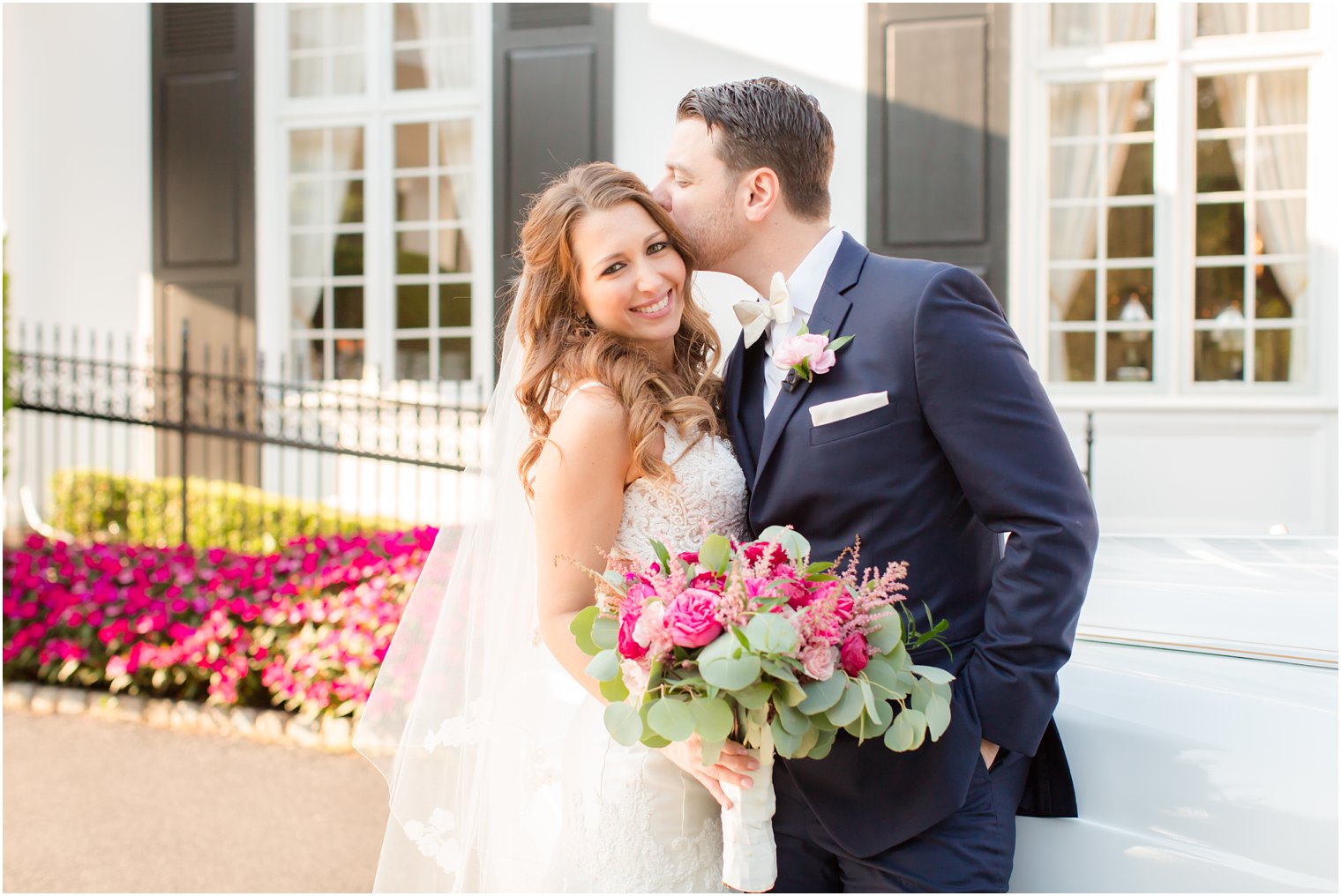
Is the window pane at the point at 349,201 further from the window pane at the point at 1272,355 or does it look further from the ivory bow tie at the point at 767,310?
the ivory bow tie at the point at 767,310

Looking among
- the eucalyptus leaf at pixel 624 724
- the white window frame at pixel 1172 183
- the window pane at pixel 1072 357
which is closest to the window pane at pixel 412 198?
the white window frame at pixel 1172 183

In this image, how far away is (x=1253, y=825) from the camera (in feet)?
5.39

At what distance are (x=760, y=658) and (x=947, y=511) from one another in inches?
22.8

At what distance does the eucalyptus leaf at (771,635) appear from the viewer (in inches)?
55.0

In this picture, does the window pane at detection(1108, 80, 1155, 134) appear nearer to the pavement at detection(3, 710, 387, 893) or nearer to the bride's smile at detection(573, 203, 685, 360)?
the bride's smile at detection(573, 203, 685, 360)

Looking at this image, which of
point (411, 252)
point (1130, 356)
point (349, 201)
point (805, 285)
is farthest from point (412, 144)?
point (805, 285)

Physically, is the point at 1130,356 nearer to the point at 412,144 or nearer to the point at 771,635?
the point at 412,144

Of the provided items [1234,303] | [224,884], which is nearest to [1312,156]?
[1234,303]

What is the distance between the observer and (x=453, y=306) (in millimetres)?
8609

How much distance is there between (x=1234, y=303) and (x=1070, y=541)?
259 inches

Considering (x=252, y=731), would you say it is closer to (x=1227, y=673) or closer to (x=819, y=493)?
(x=819, y=493)

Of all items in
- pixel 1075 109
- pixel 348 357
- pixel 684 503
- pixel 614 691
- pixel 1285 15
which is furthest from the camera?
pixel 348 357

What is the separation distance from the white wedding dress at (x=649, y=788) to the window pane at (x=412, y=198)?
7127mm

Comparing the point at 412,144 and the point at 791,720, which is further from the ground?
the point at 412,144
